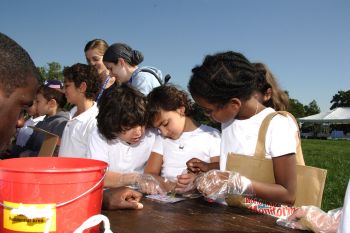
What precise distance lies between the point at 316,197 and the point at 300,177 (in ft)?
0.40

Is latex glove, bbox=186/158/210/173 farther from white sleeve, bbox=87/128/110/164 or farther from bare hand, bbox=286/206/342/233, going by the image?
bare hand, bbox=286/206/342/233

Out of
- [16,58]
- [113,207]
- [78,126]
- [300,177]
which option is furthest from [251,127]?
[78,126]

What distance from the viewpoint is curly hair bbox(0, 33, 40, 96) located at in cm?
114

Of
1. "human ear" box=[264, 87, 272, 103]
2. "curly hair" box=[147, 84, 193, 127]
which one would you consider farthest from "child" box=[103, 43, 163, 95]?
"human ear" box=[264, 87, 272, 103]

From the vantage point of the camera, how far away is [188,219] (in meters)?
1.49

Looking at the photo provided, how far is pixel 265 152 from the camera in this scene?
1935 mm

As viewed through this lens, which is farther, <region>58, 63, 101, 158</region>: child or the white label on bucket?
<region>58, 63, 101, 158</region>: child

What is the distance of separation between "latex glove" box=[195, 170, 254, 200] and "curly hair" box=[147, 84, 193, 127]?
80 cm

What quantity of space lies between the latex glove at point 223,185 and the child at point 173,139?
2.33 feet

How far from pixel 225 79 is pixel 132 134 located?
Answer: 79 centimetres

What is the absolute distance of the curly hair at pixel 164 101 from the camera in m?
2.49

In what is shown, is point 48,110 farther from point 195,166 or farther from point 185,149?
point 195,166

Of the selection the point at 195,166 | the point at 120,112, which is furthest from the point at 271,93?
the point at 120,112

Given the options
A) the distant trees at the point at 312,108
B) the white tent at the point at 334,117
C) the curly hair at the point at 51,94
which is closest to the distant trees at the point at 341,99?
the distant trees at the point at 312,108
